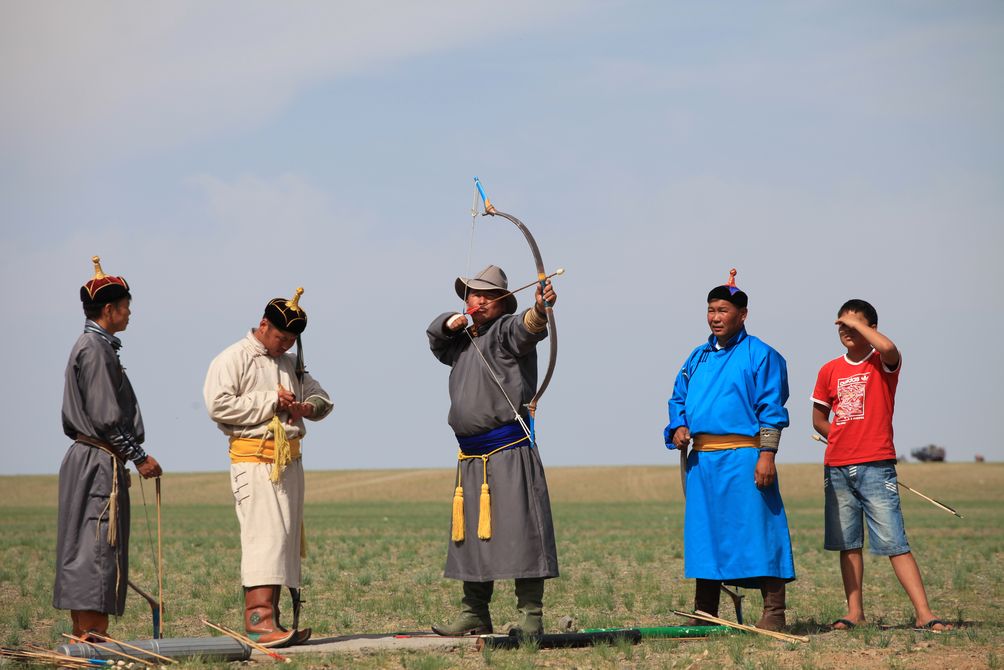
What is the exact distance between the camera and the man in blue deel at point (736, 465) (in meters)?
8.16

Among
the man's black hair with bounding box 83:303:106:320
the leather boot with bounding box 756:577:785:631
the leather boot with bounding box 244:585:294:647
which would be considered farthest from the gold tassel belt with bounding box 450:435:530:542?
the man's black hair with bounding box 83:303:106:320

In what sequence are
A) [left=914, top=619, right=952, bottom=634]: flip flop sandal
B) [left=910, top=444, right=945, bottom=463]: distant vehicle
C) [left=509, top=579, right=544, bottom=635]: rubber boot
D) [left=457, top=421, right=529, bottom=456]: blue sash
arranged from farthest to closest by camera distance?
[left=910, top=444, right=945, bottom=463]: distant vehicle → [left=914, top=619, right=952, bottom=634]: flip flop sandal → [left=457, top=421, right=529, bottom=456]: blue sash → [left=509, top=579, right=544, bottom=635]: rubber boot

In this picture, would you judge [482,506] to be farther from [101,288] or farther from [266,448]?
[101,288]

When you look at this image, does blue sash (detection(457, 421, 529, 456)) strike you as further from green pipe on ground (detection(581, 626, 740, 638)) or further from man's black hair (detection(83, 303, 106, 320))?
man's black hair (detection(83, 303, 106, 320))

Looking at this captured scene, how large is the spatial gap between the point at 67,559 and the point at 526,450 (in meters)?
2.92

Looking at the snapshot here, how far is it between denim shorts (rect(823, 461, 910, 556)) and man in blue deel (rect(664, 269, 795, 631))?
39 cm

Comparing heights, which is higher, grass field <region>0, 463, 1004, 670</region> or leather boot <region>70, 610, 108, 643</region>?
leather boot <region>70, 610, 108, 643</region>

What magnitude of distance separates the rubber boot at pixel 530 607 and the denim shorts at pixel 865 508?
2134 mm

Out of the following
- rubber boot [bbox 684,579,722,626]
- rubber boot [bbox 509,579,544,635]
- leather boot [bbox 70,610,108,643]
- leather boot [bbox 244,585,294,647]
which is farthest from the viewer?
rubber boot [bbox 684,579,722,626]

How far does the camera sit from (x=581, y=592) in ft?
38.2

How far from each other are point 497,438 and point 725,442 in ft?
5.51

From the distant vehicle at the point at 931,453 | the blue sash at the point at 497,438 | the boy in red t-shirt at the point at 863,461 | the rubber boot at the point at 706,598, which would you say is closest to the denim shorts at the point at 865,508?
the boy in red t-shirt at the point at 863,461

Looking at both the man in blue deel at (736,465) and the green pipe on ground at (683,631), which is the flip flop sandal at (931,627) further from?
the green pipe on ground at (683,631)

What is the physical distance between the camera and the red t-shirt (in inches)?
324
